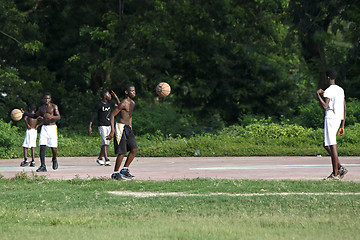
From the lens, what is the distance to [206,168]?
15.0 m

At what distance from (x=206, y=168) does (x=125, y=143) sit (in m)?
3.36

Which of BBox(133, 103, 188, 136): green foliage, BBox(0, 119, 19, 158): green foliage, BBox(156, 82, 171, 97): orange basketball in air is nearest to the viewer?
BBox(156, 82, 171, 97): orange basketball in air

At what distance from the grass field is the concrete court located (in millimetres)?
1736

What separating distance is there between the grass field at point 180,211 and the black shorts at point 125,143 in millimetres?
889

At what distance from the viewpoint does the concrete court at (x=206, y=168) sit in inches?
511

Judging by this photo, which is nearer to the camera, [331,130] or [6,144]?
[331,130]

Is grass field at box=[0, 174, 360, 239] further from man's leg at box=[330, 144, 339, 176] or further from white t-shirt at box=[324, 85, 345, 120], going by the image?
white t-shirt at box=[324, 85, 345, 120]

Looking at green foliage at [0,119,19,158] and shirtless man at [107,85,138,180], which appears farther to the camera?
green foliage at [0,119,19,158]

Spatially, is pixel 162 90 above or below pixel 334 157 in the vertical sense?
above

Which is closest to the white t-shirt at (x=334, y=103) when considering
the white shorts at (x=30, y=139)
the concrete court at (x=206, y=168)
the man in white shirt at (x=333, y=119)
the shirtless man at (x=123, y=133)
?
the man in white shirt at (x=333, y=119)

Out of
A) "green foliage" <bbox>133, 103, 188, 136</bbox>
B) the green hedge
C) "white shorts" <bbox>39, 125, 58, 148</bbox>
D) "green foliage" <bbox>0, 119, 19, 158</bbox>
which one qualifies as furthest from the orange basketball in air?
"green foliage" <bbox>133, 103, 188, 136</bbox>

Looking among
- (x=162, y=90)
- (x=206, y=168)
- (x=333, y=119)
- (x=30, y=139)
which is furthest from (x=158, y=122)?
(x=333, y=119)

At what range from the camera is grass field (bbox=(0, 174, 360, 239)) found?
677cm

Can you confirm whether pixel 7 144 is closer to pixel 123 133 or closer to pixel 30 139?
pixel 30 139
